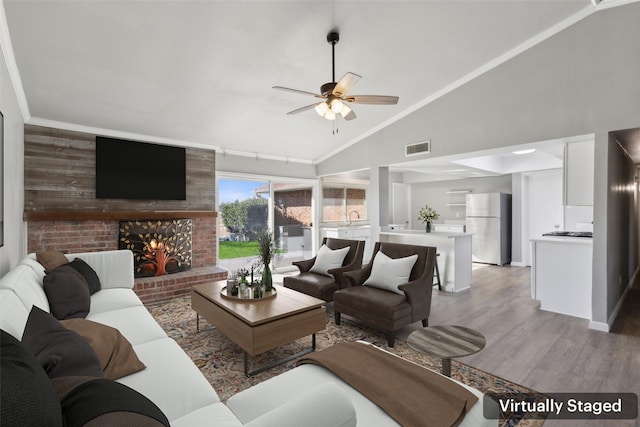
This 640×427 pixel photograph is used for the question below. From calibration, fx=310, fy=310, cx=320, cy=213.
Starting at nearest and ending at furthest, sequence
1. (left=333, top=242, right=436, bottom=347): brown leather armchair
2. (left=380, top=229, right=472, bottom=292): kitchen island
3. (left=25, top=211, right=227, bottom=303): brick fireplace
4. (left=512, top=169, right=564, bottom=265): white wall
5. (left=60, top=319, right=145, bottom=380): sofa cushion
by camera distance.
Answer: (left=60, top=319, right=145, bottom=380): sofa cushion
(left=333, top=242, right=436, bottom=347): brown leather armchair
(left=25, top=211, right=227, bottom=303): brick fireplace
(left=380, top=229, right=472, bottom=292): kitchen island
(left=512, top=169, right=564, bottom=265): white wall

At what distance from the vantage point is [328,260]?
4.17m

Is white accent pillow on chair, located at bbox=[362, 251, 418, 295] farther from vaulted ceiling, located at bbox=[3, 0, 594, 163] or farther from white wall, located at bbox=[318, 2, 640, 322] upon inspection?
vaulted ceiling, located at bbox=[3, 0, 594, 163]

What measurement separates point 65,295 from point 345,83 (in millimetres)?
2839

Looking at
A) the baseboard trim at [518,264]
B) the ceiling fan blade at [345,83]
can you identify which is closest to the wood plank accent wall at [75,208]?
the ceiling fan blade at [345,83]

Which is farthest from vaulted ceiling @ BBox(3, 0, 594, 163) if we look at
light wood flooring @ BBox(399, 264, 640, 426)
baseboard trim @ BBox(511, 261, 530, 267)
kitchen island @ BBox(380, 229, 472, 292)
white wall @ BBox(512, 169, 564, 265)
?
baseboard trim @ BBox(511, 261, 530, 267)

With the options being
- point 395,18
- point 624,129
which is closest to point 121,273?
point 395,18

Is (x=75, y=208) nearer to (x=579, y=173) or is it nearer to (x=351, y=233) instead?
(x=351, y=233)

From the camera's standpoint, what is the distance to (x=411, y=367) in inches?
64.3

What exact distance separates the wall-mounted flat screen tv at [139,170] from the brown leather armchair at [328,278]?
8.17 feet

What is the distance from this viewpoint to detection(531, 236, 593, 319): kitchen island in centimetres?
368

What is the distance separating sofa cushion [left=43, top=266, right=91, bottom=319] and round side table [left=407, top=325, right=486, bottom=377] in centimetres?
255

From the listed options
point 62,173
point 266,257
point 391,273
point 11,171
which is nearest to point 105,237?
point 62,173

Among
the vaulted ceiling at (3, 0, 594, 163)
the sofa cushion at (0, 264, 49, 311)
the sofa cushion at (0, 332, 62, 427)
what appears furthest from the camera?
the vaulted ceiling at (3, 0, 594, 163)

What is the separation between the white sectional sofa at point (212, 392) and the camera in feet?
3.24
